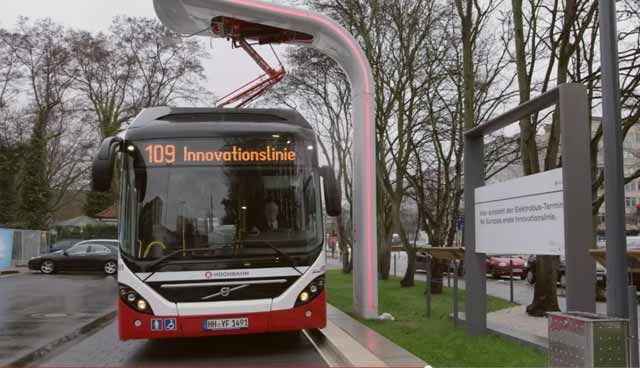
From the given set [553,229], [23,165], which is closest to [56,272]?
[23,165]

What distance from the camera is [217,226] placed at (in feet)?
27.4

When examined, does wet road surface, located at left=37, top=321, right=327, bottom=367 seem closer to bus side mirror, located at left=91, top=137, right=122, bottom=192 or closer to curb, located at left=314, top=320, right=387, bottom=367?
curb, located at left=314, top=320, right=387, bottom=367

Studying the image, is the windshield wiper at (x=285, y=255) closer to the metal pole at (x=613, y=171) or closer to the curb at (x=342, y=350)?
the curb at (x=342, y=350)

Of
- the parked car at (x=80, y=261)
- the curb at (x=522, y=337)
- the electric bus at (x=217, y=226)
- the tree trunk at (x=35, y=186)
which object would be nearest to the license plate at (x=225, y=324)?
the electric bus at (x=217, y=226)

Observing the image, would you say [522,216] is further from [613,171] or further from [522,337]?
[613,171]

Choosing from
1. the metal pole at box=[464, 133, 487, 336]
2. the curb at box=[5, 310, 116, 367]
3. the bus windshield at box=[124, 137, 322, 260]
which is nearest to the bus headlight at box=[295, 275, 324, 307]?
the bus windshield at box=[124, 137, 322, 260]

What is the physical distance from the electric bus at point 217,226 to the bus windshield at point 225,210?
0.01 metres

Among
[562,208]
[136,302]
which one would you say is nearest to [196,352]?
[136,302]

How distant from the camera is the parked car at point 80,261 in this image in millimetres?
29062

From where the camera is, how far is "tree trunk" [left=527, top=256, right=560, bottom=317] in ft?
40.2

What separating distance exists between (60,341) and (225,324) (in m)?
3.72

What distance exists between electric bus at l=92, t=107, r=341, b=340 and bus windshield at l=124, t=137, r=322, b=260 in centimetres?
1

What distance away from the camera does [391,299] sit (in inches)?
619

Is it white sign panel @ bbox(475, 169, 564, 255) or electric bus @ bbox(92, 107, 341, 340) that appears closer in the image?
white sign panel @ bbox(475, 169, 564, 255)
